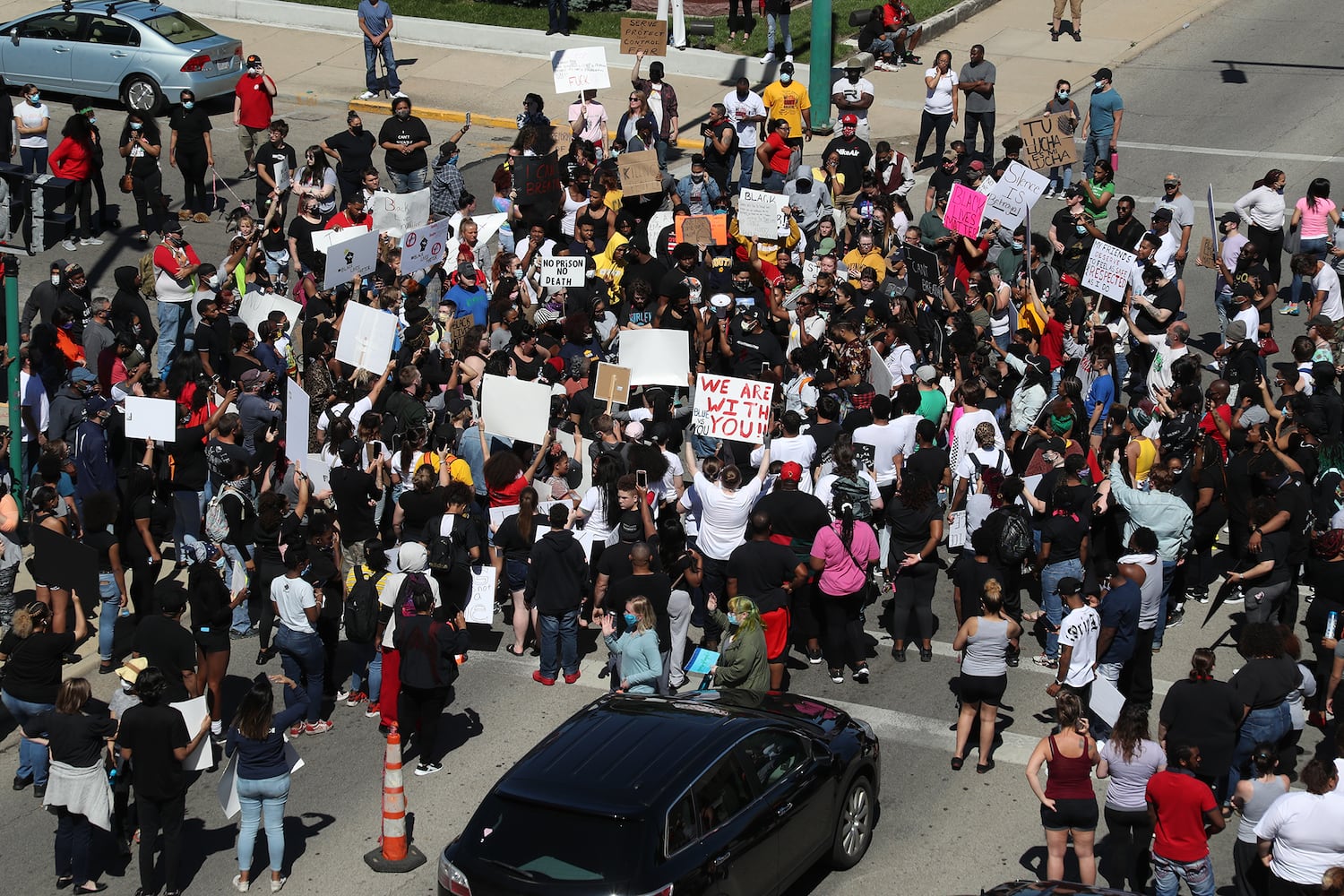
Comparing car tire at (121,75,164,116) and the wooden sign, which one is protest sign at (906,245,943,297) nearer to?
the wooden sign

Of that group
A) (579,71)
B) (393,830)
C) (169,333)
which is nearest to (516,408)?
(393,830)

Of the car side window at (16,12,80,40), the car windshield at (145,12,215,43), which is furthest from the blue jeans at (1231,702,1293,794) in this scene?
the car side window at (16,12,80,40)

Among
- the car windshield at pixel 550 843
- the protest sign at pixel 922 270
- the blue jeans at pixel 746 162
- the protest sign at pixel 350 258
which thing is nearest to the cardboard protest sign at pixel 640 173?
the blue jeans at pixel 746 162

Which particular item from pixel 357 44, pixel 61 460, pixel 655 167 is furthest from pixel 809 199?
pixel 357 44

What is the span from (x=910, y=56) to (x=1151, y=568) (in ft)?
60.6

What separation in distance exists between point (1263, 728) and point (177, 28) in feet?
71.9

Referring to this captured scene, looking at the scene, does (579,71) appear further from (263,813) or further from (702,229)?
(263,813)

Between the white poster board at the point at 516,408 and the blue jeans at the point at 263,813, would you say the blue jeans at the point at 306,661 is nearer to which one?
the blue jeans at the point at 263,813

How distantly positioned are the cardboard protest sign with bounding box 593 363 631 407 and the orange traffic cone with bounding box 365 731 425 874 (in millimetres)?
5259

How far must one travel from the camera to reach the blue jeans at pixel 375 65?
2733 cm

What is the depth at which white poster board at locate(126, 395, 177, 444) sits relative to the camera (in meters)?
14.1

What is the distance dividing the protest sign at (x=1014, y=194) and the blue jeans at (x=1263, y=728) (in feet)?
27.8

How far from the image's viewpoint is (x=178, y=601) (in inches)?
439

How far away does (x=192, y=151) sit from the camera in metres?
22.3
